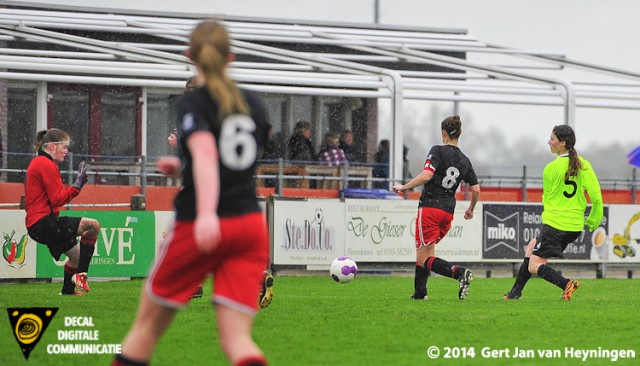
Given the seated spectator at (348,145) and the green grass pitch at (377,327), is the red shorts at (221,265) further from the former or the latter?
the seated spectator at (348,145)

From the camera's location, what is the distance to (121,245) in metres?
18.1

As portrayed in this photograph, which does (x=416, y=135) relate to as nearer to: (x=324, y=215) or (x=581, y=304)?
(x=324, y=215)

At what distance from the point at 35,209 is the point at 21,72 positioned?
27.2ft

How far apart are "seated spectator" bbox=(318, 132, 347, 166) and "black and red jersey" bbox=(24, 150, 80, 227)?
9630mm

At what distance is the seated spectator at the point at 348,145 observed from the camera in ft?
75.8

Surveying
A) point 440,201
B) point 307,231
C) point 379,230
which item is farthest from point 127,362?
point 379,230

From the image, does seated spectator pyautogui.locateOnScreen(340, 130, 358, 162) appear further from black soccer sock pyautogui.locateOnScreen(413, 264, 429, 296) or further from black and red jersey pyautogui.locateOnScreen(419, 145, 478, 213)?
black and red jersey pyautogui.locateOnScreen(419, 145, 478, 213)

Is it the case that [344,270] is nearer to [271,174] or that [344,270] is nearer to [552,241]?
[552,241]

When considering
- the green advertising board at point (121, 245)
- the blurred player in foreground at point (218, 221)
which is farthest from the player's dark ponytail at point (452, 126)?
the blurred player in foreground at point (218, 221)

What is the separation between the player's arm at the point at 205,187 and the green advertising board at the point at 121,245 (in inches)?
485

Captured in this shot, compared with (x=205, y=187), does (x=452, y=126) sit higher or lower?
higher

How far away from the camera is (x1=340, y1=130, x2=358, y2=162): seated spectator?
23.1 m

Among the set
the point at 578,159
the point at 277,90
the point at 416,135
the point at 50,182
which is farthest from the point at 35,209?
the point at 416,135

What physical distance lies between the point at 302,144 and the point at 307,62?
4.94 feet
